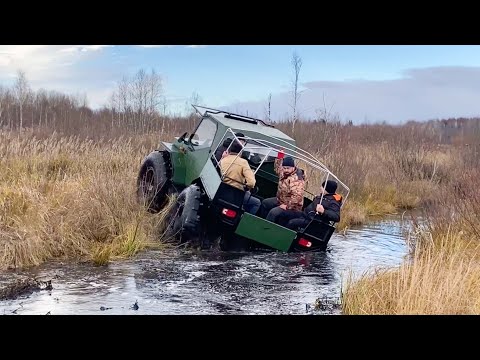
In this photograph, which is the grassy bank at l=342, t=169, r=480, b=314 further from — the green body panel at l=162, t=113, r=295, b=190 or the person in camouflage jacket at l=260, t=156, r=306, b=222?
the green body panel at l=162, t=113, r=295, b=190

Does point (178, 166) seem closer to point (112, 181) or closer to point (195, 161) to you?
point (195, 161)

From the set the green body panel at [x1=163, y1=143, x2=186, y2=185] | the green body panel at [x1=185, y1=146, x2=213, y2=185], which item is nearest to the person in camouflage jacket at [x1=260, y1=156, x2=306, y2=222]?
the green body panel at [x1=185, y1=146, x2=213, y2=185]

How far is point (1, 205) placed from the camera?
9.35 meters

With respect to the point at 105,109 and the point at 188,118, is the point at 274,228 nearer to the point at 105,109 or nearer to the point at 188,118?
the point at 188,118

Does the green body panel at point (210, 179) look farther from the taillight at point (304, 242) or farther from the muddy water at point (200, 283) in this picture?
the taillight at point (304, 242)

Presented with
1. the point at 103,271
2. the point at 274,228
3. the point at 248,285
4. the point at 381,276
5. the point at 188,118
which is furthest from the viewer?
the point at 188,118

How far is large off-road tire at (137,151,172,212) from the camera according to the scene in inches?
419

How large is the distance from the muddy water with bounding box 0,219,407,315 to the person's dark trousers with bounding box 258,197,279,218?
78 cm

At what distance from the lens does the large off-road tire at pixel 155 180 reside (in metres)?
10.6

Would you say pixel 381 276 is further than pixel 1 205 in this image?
No

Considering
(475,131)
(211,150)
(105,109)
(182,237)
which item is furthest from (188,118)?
(475,131)

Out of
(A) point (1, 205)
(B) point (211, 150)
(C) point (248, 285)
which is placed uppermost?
(B) point (211, 150)

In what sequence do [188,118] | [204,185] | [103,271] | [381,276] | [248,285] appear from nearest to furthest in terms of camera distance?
[381,276]
[248,285]
[103,271]
[204,185]
[188,118]

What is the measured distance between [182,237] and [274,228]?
141cm
